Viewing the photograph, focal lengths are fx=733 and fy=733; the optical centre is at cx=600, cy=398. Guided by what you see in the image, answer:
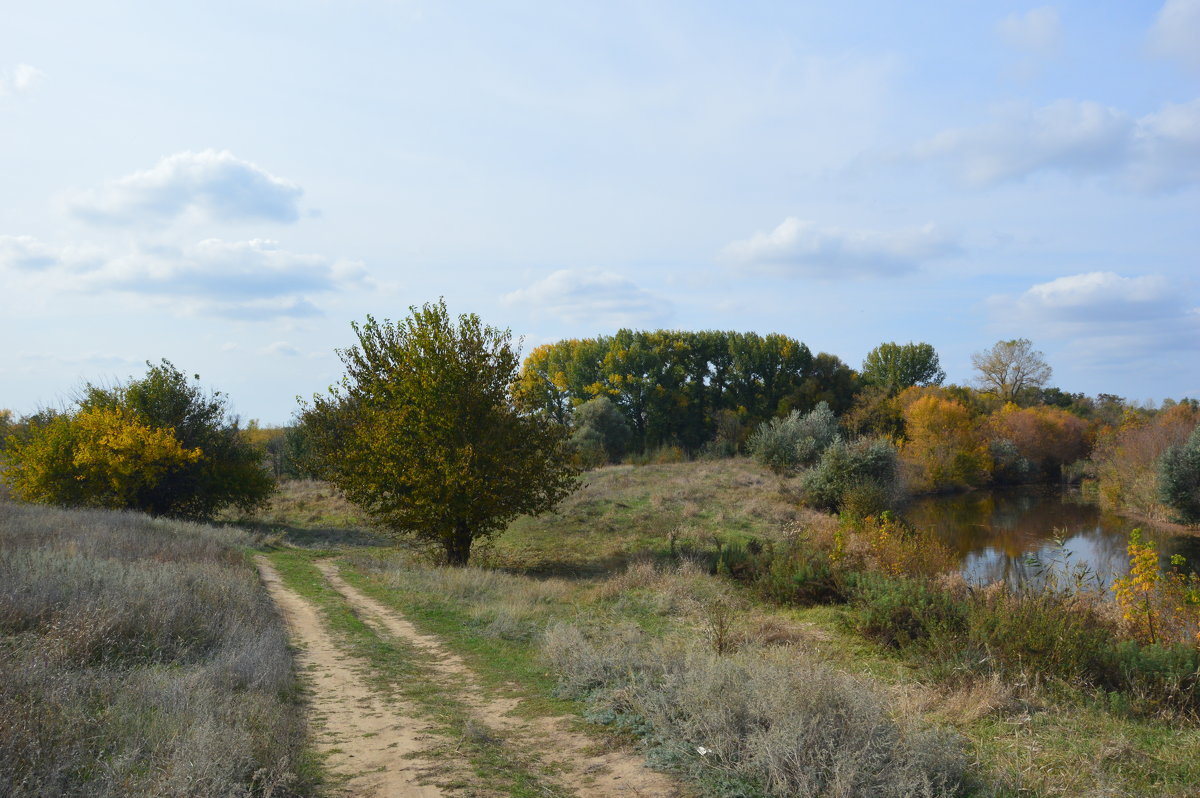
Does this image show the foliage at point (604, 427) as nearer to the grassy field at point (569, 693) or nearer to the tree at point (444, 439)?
the tree at point (444, 439)

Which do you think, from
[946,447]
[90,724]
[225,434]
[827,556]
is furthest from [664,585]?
[946,447]

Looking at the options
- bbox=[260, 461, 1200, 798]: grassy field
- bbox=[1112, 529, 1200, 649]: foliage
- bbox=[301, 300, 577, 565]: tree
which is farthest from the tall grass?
bbox=[1112, 529, 1200, 649]: foliage

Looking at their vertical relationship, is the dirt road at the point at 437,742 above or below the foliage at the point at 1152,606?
below

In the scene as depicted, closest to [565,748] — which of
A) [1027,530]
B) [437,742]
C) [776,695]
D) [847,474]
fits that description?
[437,742]

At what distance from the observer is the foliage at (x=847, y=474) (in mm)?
27953

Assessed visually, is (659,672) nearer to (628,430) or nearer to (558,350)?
(628,430)

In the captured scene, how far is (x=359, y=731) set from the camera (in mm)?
6516

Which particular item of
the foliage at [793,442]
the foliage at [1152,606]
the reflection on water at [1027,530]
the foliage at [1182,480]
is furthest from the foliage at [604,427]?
the foliage at [1152,606]

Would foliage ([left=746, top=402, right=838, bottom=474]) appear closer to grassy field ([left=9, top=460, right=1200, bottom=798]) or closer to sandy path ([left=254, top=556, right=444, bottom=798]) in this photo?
grassy field ([left=9, top=460, right=1200, bottom=798])

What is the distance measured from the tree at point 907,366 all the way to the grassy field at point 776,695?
6373 cm

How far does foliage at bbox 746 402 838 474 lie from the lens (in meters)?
36.3

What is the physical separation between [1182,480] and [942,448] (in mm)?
16210

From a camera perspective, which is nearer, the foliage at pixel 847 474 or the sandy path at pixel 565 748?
the sandy path at pixel 565 748

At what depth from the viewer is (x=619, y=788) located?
5348 millimetres
